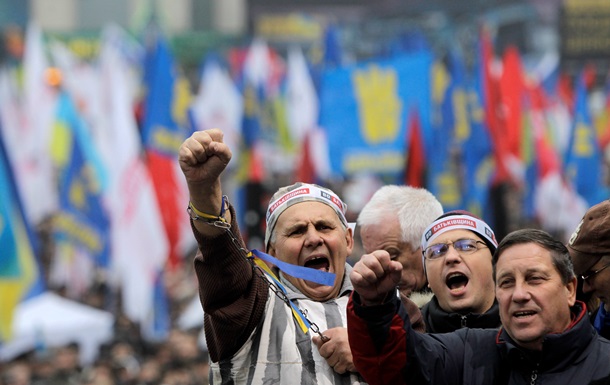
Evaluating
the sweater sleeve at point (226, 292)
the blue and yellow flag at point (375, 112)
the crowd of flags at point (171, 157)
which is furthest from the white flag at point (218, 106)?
the sweater sleeve at point (226, 292)

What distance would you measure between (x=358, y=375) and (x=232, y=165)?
1852cm

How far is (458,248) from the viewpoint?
143 inches

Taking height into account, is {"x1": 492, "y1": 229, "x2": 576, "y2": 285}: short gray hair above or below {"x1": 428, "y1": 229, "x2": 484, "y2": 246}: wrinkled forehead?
above

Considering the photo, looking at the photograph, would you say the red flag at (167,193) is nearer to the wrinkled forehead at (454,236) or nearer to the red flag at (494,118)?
the red flag at (494,118)

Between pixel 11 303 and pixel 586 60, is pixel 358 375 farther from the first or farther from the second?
pixel 586 60

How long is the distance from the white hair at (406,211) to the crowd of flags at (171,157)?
5.91 metres

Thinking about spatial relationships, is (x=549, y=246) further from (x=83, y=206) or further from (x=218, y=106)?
(x=218, y=106)

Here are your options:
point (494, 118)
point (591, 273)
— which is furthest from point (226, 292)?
point (494, 118)

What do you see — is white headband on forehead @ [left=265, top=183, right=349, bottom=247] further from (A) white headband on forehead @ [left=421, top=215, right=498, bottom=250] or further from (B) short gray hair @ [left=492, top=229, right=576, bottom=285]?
(B) short gray hair @ [left=492, top=229, right=576, bottom=285]

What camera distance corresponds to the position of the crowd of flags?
12.4 meters

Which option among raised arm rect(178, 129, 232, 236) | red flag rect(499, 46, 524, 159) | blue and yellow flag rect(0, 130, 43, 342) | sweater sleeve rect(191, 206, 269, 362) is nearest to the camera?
raised arm rect(178, 129, 232, 236)

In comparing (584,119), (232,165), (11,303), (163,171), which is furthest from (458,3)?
(11,303)

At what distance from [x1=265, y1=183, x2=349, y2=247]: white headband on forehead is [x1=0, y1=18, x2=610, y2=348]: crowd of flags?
6.39 meters

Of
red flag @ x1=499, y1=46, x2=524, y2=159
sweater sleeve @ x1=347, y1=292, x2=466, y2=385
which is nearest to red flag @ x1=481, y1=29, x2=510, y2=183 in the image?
red flag @ x1=499, y1=46, x2=524, y2=159
